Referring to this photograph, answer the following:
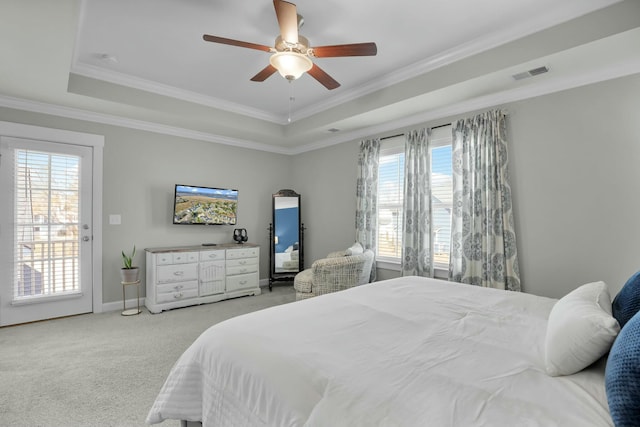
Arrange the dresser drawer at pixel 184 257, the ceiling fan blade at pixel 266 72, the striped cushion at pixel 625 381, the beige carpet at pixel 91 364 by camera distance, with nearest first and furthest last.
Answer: the striped cushion at pixel 625 381, the beige carpet at pixel 91 364, the ceiling fan blade at pixel 266 72, the dresser drawer at pixel 184 257

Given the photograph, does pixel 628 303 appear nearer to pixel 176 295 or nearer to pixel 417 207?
pixel 417 207

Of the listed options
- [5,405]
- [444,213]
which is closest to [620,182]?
[444,213]

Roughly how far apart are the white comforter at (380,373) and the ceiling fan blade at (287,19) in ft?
6.25

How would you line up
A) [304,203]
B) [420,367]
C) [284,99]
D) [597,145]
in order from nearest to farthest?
[420,367] < [597,145] < [284,99] < [304,203]

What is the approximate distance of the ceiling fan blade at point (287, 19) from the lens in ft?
6.89

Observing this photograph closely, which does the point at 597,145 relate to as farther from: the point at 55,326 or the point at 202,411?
the point at 55,326

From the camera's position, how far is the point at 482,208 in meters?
3.53

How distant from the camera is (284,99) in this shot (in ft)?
14.7

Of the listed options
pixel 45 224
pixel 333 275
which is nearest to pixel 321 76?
pixel 333 275

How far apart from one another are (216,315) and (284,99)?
3048mm

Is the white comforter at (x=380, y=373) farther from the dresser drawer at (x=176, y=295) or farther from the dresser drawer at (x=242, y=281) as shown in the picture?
the dresser drawer at (x=242, y=281)

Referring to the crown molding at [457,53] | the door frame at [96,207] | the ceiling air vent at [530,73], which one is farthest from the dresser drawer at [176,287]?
the ceiling air vent at [530,73]

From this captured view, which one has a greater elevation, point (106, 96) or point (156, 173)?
point (106, 96)

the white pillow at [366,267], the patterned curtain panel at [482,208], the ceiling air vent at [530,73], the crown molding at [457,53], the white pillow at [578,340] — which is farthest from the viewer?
the white pillow at [366,267]
